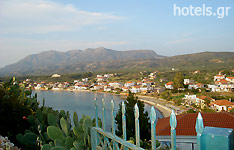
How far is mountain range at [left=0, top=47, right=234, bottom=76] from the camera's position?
60.6 metres

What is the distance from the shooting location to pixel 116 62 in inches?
3693

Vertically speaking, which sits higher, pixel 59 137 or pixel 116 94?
pixel 59 137

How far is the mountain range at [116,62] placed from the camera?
60.6 meters

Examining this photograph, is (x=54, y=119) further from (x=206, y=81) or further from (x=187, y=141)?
(x=206, y=81)

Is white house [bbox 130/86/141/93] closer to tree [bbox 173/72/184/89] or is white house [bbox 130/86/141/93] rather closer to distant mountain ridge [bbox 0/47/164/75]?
tree [bbox 173/72/184/89]

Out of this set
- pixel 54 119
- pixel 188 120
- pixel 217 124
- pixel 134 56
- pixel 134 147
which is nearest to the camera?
pixel 134 147

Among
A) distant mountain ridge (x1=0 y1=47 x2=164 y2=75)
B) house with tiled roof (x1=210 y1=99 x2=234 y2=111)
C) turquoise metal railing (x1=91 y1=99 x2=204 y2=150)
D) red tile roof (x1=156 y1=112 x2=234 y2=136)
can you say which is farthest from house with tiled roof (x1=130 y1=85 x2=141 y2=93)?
distant mountain ridge (x1=0 y1=47 x2=164 y2=75)

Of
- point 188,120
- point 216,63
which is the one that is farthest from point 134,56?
point 188,120

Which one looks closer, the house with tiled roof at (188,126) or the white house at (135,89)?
the house with tiled roof at (188,126)

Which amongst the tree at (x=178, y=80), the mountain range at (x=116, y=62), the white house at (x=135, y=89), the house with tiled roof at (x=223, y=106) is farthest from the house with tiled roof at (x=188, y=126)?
the white house at (x=135, y=89)

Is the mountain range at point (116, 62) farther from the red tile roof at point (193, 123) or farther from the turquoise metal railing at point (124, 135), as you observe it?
the turquoise metal railing at point (124, 135)

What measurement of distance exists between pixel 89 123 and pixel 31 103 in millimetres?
1186

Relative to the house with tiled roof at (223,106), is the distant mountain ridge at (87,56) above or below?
above

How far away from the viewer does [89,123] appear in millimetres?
1668
